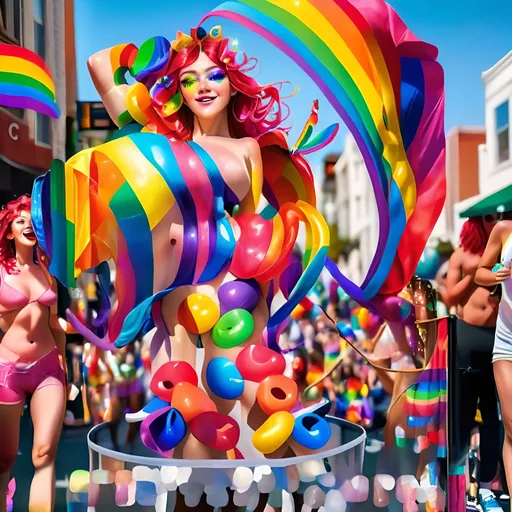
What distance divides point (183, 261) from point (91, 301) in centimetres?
40

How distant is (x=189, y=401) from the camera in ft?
6.79

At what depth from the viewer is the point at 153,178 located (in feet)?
6.89

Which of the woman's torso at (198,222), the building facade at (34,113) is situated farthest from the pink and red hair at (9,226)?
the woman's torso at (198,222)

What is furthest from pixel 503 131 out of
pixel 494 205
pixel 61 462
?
pixel 61 462

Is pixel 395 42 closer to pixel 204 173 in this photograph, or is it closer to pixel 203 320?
pixel 204 173

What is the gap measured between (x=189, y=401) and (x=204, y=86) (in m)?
0.93

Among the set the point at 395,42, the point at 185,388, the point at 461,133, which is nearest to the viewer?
the point at 185,388

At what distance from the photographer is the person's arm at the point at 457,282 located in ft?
9.26

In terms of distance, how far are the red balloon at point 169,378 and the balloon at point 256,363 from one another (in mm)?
150

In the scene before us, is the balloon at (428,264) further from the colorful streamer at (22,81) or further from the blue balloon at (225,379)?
the colorful streamer at (22,81)

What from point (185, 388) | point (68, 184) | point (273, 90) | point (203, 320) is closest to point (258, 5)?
point (273, 90)

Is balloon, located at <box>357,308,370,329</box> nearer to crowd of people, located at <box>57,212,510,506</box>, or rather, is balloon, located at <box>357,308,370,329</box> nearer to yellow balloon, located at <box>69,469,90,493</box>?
crowd of people, located at <box>57,212,510,506</box>

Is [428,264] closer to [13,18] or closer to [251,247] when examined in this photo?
[251,247]

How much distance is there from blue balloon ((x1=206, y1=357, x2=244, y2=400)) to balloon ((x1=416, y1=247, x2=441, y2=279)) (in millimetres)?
946
